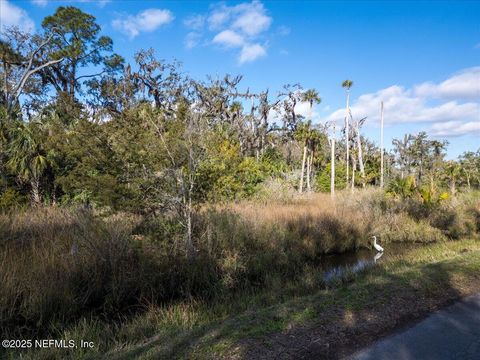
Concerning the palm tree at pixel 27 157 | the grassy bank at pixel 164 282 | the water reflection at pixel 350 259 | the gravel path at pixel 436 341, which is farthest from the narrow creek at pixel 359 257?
the palm tree at pixel 27 157

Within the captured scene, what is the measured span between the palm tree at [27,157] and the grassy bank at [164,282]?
437 centimetres

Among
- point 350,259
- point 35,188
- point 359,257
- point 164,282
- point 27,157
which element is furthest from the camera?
point 35,188

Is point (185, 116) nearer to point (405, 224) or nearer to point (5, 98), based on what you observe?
point (405, 224)

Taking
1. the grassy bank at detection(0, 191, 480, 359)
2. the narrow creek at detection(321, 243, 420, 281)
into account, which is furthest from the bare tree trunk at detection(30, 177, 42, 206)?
the narrow creek at detection(321, 243, 420, 281)

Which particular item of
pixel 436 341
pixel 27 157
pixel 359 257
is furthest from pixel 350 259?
pixel 27 157

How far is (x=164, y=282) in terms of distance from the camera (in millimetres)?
7867

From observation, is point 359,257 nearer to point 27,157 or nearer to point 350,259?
point 350,259

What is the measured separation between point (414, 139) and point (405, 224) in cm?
3501

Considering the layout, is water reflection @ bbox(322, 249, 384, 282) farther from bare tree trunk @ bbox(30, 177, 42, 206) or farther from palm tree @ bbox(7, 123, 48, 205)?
bare tree trunk @ bbox(30, 177, 42, 206)

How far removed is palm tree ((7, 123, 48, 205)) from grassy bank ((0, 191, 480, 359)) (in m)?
4.37

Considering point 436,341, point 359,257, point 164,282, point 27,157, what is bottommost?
point 359,257

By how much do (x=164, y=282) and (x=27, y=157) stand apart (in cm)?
919

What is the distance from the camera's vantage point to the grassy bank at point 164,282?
15.9 feet

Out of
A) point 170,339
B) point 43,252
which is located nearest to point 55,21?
point 43,252
